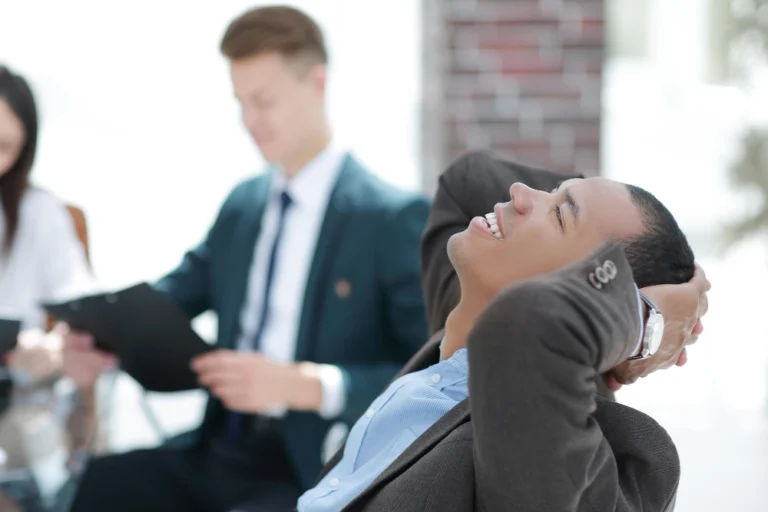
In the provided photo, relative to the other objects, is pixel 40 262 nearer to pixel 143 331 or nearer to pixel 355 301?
pixel 143 331

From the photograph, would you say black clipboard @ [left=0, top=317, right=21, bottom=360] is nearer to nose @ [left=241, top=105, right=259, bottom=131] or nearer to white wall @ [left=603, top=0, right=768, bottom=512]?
nose @ [left=241, top=105, right=259, bottom=131]

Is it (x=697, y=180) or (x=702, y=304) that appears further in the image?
(x=697, y=180)

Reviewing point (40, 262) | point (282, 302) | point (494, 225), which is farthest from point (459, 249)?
point (40, 262)

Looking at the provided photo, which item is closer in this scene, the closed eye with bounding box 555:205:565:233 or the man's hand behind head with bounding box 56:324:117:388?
the closed eye with bounding box 555:205:565:233

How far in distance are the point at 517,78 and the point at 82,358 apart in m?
1.62

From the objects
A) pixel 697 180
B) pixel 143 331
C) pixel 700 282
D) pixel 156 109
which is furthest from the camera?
pixel 697 180

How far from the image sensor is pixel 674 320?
105 centimetres

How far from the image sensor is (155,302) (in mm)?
1689

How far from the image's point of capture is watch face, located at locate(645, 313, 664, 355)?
0.96 m

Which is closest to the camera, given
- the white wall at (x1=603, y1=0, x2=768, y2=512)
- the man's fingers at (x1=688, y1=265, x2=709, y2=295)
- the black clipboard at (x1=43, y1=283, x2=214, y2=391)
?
the man's fingers at (x1=688, y1=265, x2=709, y2=295)

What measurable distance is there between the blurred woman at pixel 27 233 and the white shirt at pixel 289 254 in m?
0.45

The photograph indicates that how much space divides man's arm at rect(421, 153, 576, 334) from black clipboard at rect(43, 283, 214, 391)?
0.52 meters

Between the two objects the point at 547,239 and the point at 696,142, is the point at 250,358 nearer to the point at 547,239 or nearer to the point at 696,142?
the point at 547,239

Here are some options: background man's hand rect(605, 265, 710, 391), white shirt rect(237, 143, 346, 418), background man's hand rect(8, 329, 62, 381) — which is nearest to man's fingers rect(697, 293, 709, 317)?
background man's hand rect(605, 265, 710, 391)
